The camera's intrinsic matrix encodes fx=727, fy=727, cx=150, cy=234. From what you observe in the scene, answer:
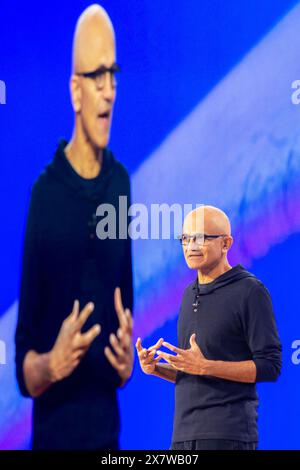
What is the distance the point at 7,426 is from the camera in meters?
3.28

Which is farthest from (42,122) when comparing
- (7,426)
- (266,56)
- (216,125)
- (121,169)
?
(7,426)

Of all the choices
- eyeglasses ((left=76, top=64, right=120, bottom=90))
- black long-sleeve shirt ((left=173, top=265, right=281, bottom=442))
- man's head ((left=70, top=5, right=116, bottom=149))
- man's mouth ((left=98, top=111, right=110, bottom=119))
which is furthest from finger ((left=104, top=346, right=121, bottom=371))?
eyeglasses ((left=76, top=64, right=120, bottom=90))

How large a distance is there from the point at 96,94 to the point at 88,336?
3.56 feet

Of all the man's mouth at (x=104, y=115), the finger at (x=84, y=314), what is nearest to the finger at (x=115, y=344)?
the finger at (x=84, y=314)

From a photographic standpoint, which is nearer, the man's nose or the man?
the man

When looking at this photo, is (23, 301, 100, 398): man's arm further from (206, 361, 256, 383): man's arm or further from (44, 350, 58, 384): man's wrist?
(206, 361, 256, 383): man's arm

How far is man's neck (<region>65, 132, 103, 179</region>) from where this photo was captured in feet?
10.9

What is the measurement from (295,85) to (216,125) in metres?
0.42

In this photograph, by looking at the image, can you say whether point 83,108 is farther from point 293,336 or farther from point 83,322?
point 293,336

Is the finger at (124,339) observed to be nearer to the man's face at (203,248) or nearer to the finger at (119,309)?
the finger at (119,309)

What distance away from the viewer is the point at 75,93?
3.32 m

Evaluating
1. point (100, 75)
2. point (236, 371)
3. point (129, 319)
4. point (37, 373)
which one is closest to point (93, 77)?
point (100, 75)

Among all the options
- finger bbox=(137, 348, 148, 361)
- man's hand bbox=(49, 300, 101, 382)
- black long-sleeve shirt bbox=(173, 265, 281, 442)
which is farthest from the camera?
man's hand bbox=(49, 300, 101, 382)

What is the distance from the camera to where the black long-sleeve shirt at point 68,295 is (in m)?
3.20
